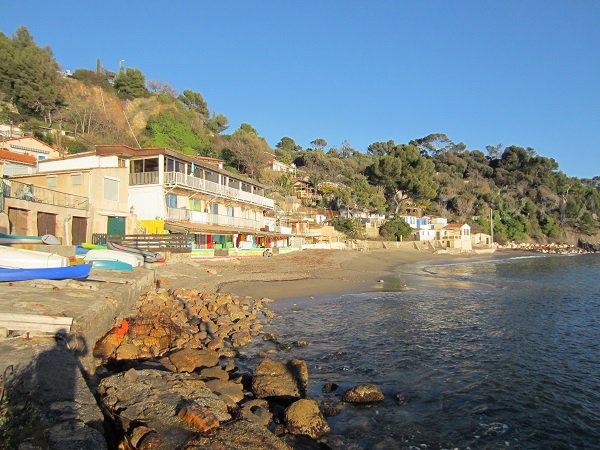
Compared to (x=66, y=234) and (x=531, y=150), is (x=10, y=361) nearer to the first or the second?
(x=66, y=234)

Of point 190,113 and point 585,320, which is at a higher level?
point 190,113

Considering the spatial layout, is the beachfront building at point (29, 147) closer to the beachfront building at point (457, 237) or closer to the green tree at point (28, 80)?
the green tree at point (28, 80)

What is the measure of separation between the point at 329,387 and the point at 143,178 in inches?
1040

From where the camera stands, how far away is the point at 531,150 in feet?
360

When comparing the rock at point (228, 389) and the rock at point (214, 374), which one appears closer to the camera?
the rock at point (228, 389)

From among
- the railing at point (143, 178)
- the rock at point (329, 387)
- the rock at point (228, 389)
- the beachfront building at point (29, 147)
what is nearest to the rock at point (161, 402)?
the rock at point (228, 389)

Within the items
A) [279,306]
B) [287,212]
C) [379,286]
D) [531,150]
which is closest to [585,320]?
[379,286]

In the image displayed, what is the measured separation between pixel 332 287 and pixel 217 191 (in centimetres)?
1607

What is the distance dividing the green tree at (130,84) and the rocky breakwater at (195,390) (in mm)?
61577

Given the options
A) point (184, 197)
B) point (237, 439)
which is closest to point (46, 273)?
point (237, 439)

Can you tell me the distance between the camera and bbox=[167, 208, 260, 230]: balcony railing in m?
30.9

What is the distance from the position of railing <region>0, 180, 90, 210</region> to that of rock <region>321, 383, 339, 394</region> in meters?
18.7

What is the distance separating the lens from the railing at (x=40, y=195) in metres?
21.0

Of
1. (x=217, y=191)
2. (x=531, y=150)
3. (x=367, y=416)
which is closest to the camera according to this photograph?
(x=367, y=416)
